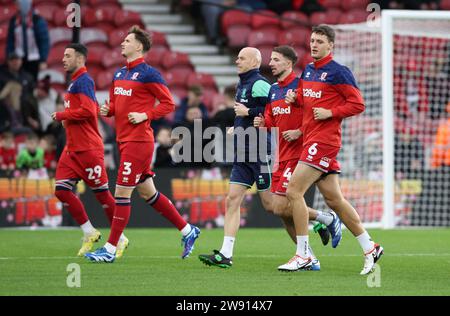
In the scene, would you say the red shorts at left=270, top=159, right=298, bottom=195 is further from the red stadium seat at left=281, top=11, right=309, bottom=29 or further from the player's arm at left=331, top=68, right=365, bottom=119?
the red stadium seat at left=281, top=11, right=309, bottom=29

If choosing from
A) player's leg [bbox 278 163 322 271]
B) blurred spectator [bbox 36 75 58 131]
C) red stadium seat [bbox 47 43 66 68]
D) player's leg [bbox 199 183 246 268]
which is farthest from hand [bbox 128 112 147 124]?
red stadium seat [bbox 47 43 66 68]

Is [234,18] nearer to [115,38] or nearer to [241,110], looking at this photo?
[115,38]

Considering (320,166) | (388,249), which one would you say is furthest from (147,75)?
(388,249)

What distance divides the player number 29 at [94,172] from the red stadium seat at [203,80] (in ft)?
28.1

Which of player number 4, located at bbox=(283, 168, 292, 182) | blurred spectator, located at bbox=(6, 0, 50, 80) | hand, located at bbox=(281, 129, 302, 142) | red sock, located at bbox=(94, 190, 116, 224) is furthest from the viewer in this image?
blurred spectator, located at bbox=(6, 0, 50, 80)

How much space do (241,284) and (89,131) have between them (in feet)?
11.2

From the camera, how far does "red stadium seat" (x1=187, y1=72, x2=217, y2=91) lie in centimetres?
1934

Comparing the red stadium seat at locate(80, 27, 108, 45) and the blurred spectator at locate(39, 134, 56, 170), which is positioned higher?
the red stadium seat at locate(80, 27, 108, 45)

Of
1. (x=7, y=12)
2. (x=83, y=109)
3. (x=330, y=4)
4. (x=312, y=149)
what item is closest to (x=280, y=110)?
(x=312, y=149)

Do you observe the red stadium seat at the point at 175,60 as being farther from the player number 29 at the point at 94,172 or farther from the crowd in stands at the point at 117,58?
the player number 29 at the point at 94,172

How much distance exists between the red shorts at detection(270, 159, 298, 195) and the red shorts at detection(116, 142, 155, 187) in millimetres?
1305

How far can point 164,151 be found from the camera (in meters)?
16.1

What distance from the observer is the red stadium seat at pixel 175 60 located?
63.9 feet

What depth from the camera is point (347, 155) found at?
55.8 ft
